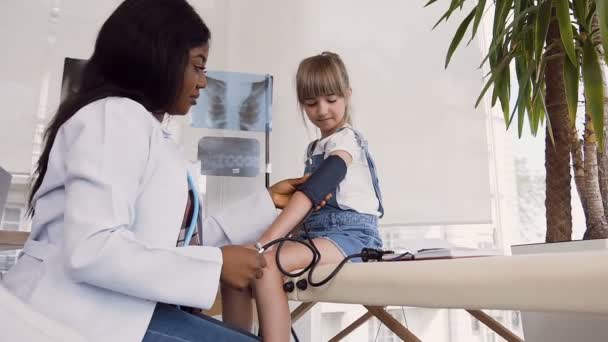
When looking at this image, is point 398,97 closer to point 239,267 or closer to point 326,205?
point 326,205

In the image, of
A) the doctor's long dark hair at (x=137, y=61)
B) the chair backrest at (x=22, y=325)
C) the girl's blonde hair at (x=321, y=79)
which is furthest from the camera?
the girl's blonde hair at (x=321, y=79)

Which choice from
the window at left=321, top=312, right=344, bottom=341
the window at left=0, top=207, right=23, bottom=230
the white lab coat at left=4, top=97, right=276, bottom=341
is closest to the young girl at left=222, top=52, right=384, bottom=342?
the white lab coat at left=4, top=97, right=276, bottom=341

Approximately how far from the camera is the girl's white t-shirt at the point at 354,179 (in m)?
1.43

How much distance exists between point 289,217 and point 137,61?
51cm

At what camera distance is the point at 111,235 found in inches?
23.4

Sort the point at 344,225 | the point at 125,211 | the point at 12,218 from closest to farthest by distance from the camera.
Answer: the point at 125,211 → the point at 344,225 → the point at 12,218

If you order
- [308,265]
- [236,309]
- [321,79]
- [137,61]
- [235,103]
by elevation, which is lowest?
[236,309]

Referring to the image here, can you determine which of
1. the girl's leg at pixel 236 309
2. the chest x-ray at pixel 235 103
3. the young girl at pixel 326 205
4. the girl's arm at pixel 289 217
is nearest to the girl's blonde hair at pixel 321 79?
the young girl at pixel 326 205

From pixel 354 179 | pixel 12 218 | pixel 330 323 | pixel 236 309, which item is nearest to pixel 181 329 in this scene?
pixel 236 309

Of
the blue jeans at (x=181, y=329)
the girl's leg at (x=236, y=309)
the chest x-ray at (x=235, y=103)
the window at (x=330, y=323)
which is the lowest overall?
the window at (x=330, y=323)

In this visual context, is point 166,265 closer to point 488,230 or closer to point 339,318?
point 339,318

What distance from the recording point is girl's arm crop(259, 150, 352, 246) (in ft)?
3.60

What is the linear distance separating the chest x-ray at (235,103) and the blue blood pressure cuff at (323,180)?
55.0 inches

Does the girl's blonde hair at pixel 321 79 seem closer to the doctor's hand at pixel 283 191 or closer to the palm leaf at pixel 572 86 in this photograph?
the doctor's hand at pixel 283 191
